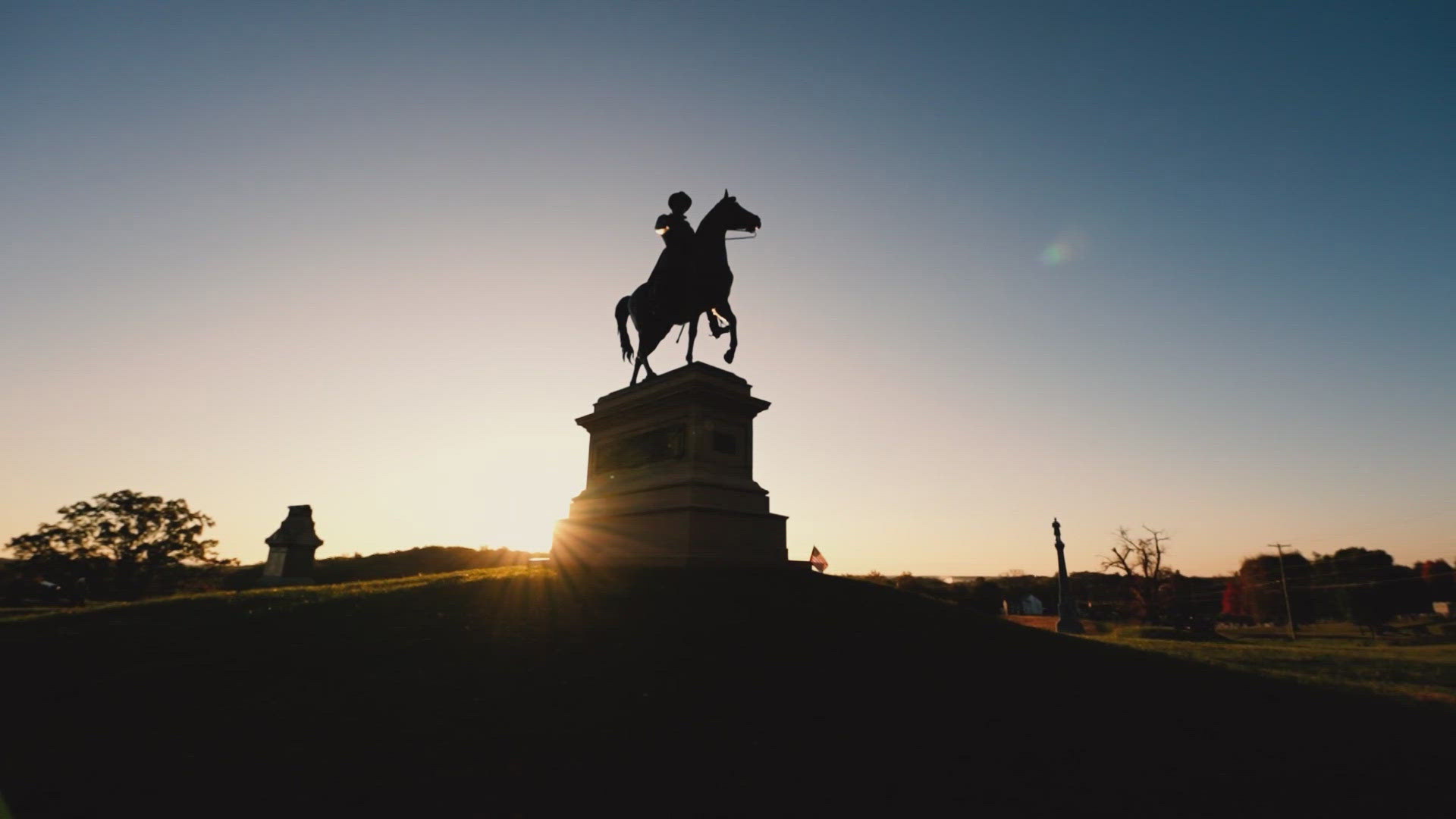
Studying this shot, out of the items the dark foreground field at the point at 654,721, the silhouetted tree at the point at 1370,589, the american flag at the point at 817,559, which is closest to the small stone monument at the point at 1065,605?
the american flag at the point at 817,559

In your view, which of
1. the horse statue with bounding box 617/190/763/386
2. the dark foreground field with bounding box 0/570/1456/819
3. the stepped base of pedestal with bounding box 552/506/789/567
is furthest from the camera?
the horse statue with bounding box 617/190/763/386

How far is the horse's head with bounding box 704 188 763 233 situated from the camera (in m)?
A: 12.9

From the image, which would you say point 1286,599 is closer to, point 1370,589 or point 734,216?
point 1370,589

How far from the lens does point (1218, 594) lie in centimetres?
7075

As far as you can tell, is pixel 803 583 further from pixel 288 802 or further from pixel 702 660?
pixel 288 802

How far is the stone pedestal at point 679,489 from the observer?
1106 cm

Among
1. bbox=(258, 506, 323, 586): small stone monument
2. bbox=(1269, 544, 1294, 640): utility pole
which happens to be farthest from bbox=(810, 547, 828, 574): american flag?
bbox=(1269, 544, 1294, 640): utility pole

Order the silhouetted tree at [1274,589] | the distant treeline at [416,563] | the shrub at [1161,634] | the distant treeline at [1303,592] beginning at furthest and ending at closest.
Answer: the silhouetted tree at [1274,589], the distant treeline at [1303,592], the shrub at [1161,634], the distant treeline at [416,563]

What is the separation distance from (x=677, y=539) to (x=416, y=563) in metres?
16.5

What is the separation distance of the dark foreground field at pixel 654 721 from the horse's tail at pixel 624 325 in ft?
21.7

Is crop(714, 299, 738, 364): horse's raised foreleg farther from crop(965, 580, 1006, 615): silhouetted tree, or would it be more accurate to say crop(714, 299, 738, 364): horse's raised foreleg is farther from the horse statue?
crop(965, 580, 1006, 615): silhouetted tree

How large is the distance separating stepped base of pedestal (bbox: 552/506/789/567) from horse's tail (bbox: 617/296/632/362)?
12.8 feet

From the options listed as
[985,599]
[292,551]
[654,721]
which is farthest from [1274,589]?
[292,551]

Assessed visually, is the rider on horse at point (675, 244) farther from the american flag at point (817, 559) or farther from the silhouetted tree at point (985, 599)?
the silhouetted tree at point (985, 599)
